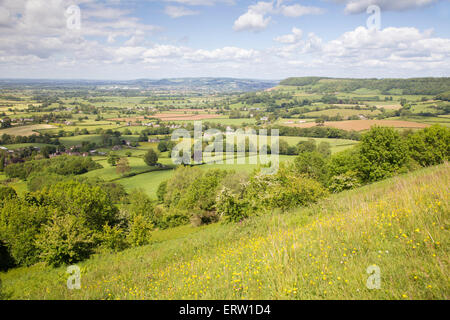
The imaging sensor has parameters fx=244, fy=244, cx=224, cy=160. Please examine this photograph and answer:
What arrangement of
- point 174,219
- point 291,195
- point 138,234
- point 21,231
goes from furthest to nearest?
point 174,219 → point 21,231 → point 138,234 → point 291,195

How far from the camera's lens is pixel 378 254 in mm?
4520

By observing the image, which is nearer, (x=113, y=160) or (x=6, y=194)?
(x=6, y=194)

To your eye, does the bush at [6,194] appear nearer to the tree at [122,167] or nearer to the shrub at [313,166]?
the tree at [122,167]

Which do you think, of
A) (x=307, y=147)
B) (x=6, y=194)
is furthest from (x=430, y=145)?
(x=6, y=194)

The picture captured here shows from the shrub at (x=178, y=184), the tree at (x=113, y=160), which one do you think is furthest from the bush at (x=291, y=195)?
the tree at (x=113, y=160)

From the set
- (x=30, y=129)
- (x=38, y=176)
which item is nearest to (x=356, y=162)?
(x=38, y=176)

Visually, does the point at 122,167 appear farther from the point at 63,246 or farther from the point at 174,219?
the point at 63,246

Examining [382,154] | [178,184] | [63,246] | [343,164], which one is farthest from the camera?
[178,184]

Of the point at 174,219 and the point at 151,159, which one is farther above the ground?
the point at 151,159

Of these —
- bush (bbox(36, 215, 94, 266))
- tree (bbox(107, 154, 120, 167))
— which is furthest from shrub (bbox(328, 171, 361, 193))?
tree (bbox(107, 154, 120, 167))
